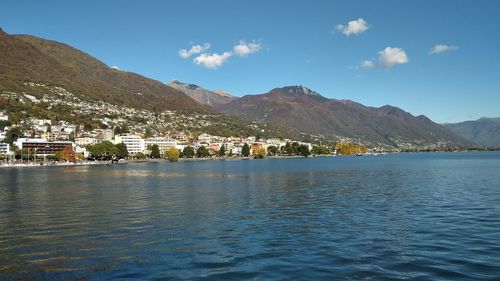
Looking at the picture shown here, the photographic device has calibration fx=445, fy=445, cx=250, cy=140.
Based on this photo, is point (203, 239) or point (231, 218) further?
point (231, 218)

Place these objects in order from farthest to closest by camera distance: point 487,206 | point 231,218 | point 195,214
A: 1. point 487,206
2. point 195,214
3. point 231,218

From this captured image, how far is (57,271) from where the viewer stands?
17438 mm

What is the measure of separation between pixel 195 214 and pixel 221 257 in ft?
43.6

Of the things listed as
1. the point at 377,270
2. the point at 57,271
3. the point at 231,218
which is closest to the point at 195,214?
the point at 231,218

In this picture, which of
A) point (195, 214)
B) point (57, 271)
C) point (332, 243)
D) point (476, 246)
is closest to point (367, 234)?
point (332, 243)

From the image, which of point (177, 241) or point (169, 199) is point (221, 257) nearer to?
point (177, 241)

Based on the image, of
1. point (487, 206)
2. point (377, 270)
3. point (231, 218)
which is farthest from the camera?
point (487, 206)

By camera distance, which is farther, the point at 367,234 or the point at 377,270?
the point at 367,234

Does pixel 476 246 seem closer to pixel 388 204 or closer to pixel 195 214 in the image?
pixel 388 204

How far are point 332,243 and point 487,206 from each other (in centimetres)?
1971

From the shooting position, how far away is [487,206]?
35.1 m

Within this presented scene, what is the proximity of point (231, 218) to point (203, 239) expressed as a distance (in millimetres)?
7129

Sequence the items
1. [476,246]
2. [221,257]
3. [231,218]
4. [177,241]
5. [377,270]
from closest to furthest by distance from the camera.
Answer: [377,270]
[221,257]
[476,246]
[177,241]
[231,218]

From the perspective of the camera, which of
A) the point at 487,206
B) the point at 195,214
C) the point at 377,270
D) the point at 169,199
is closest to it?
the point at 377,270
